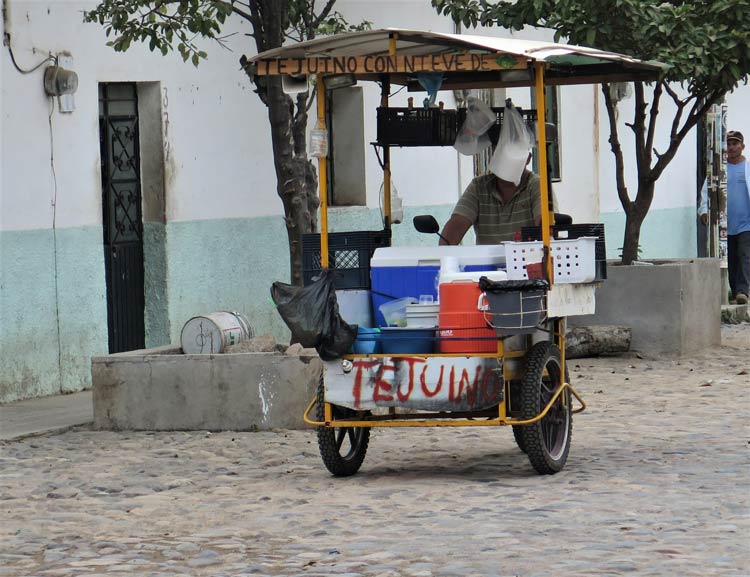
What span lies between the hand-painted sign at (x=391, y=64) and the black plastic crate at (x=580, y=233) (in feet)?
2.78

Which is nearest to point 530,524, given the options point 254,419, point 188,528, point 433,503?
point 433,503

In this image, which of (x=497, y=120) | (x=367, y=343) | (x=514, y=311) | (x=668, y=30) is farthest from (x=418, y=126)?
(x=668, y=30)

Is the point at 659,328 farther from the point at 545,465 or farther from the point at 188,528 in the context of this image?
the point at 188,528

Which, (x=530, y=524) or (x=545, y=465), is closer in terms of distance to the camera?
(x=530, y=524)

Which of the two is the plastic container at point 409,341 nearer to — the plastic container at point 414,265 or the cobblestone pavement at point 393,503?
the plastic container at point 414,265

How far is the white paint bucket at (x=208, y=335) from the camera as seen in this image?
434 inches

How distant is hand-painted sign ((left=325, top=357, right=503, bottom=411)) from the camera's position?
8328 millimetres

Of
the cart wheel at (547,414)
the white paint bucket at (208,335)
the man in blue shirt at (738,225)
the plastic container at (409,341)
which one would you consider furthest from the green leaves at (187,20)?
the man in blue shirt at (738,225)

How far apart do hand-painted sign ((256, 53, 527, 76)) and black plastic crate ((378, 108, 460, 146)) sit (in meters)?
1.06

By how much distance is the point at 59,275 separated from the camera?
1248 centimetres

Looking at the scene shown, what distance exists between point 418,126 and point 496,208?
0.67m

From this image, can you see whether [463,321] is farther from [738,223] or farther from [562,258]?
[738,223]

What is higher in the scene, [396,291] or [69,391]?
[396,291]

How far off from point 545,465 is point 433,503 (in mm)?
835
